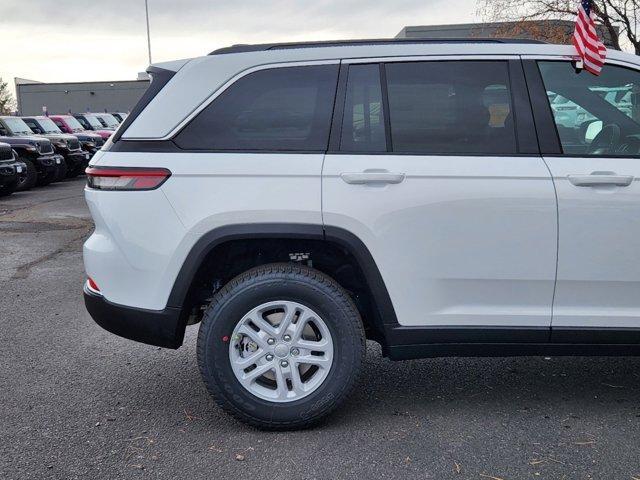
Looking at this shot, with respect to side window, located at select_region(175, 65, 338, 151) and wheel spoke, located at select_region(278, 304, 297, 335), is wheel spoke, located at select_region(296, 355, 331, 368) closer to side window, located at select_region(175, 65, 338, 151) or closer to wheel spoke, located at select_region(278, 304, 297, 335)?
wheel spoke, located at select_region(278, 304, 297, 335)

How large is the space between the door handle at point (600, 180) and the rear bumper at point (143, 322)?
6.69 feet

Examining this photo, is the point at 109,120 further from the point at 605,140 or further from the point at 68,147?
the point at 605,140

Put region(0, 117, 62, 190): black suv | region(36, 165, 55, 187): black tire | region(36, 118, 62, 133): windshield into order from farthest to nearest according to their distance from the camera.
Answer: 1. region(36, 118, 62, 133): windshield
2. region(36, 165, 55, 187): black tire
3. region(0, 117, 62, 190): black suv

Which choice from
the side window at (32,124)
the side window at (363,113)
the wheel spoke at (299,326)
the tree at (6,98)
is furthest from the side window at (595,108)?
the tree at (6,98)

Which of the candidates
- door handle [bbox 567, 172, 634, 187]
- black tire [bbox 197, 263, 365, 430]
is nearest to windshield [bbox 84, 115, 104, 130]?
black tire [bbox 197, 263, 365, 430]

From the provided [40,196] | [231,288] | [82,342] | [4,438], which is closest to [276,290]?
[231,288]

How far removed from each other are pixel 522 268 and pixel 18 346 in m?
3.55

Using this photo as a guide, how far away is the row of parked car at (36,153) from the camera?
47.4 feet

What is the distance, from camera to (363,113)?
345 cm

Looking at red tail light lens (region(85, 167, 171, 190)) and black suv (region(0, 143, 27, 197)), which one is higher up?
red tail light lens (region(85, 167, 171, 190))

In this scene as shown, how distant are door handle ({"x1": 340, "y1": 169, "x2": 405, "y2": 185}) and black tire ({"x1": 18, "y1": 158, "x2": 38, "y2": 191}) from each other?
14.3m

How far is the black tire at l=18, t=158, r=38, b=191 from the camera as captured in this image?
1600 cm

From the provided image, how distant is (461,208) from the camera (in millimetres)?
3285

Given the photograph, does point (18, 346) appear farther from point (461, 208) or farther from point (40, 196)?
point (40, 196)
